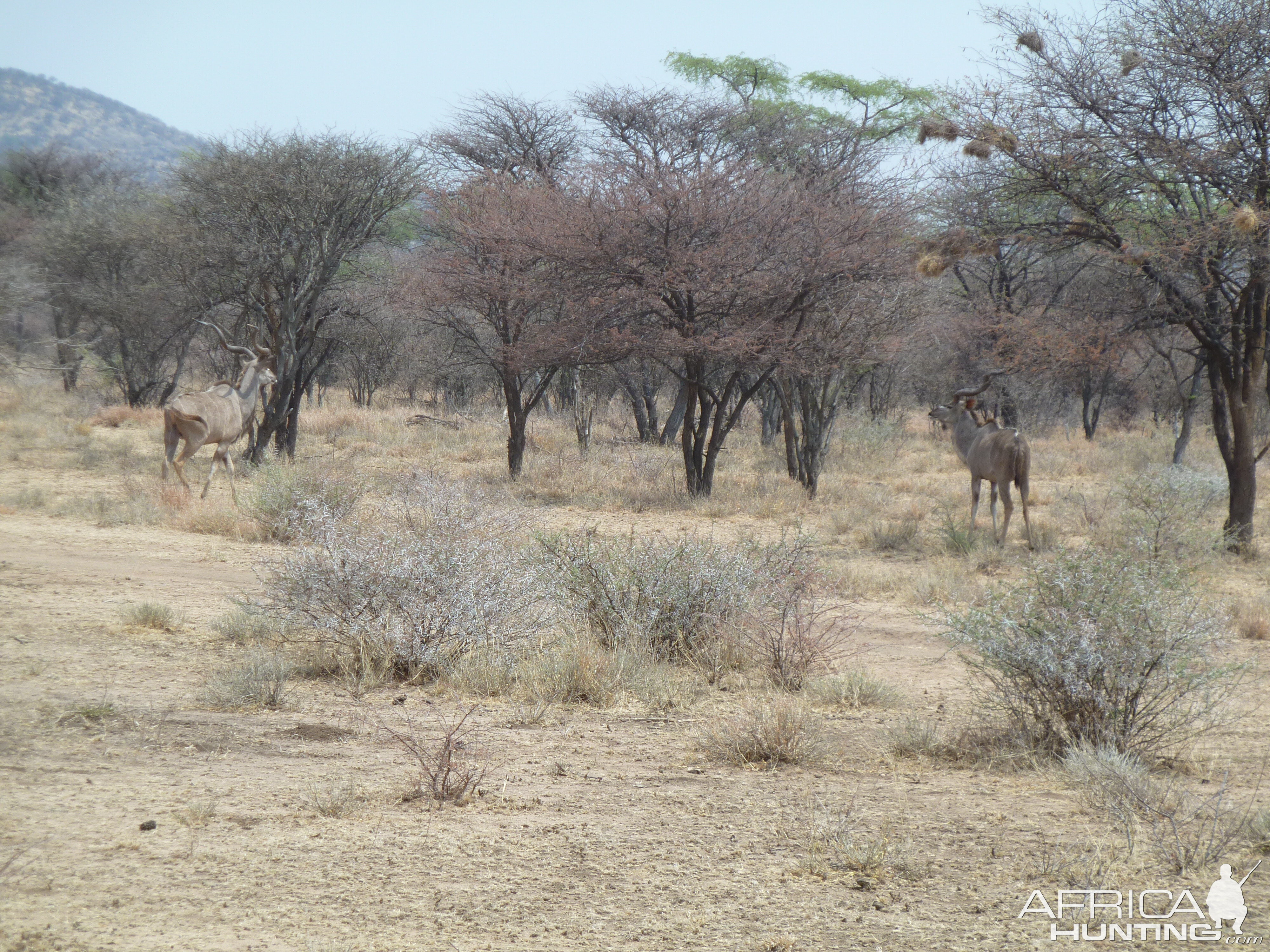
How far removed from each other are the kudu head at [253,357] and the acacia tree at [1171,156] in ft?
32.4

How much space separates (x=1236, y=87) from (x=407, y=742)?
31.9 ft

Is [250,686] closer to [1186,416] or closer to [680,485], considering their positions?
[680,485]

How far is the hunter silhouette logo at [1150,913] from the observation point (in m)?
2.84

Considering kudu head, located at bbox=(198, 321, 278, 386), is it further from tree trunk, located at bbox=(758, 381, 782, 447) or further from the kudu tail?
tree trunk, located at bbox=(758, 381, 782, 447)

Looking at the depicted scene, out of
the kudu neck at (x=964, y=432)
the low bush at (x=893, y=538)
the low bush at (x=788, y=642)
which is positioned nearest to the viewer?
the low bush at (x=788, y=642)

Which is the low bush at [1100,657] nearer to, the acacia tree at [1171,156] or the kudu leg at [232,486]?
the acacia tree at [1171,156]

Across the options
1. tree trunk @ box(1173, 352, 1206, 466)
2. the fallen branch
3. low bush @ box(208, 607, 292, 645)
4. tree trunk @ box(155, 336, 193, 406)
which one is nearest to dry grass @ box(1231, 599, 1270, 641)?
low bush @ box(208, 607, 292, 645)

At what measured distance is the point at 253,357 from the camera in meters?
14.7

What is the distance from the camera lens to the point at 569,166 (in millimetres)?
20156

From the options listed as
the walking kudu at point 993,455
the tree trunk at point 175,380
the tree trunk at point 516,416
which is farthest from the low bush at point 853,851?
the tree trunk at point 175,380

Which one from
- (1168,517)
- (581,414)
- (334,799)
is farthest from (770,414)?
(334,799)

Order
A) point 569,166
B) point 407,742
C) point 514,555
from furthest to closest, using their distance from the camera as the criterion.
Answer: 1. point 569,166
2. point 514,555
3. point 407,742

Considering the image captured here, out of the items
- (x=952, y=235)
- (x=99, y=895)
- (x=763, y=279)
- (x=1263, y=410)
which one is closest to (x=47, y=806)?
(x=99, y=895)

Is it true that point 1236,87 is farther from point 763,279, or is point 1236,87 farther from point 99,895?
point 99,895
